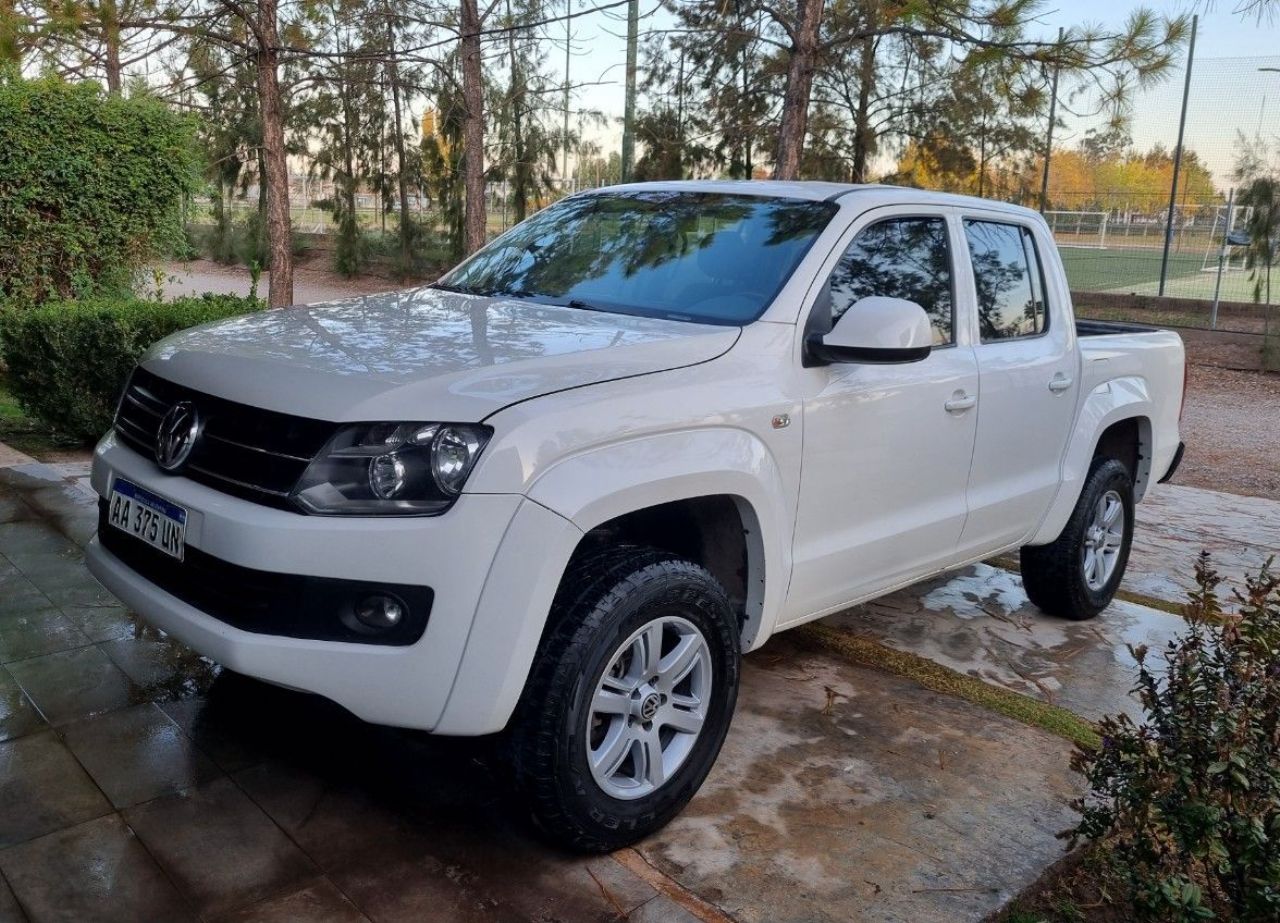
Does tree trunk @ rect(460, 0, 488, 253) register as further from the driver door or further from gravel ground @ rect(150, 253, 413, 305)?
gravel ground @ rect(150, 253, 413, 305)

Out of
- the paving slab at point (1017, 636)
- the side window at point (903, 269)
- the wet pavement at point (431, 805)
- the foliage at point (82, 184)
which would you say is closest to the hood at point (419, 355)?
the side window at point (903, 269)

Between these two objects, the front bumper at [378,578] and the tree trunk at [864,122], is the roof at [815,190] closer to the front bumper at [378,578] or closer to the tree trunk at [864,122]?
the front bumper at [378,578]

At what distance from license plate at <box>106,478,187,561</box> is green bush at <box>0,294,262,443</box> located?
4050mm

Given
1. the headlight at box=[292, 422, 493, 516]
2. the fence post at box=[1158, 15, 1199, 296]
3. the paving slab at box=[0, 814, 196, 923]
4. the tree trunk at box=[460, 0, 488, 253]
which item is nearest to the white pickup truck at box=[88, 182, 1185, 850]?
the headlight at box=[292, 422, 493, 516]

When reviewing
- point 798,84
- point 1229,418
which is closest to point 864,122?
point 1229,418

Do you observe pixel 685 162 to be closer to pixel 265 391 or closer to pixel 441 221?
pixel 441 221

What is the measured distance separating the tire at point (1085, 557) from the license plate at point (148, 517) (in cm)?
363

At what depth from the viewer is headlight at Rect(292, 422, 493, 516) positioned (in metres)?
2.70

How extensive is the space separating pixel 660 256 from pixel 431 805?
1.97 m

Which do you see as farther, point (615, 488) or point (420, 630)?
point (615, 488)

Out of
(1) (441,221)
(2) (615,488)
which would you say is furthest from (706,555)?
(1) (441,221)

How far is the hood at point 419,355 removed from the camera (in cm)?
276

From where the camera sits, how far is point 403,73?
16094mm

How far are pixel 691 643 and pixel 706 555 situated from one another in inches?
18.0
